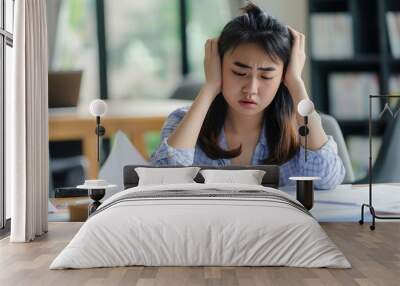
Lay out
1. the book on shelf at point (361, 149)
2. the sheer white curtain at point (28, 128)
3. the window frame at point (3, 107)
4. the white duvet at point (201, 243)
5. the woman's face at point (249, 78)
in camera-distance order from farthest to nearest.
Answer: the book on shelf at point (361, 149) < the woman's face at point (249, 78) < the window frame at point (3, 107) < the sheer white curtain at point (28, 128) < the white duvet at point (201, 243)

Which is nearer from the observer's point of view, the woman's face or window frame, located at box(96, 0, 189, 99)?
the woman's face

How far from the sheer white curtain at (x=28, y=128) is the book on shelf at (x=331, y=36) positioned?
2733 mm

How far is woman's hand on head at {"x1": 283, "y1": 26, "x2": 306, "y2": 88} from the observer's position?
6414mm

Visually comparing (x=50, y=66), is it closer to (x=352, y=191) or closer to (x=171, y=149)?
(x=171, y=149)

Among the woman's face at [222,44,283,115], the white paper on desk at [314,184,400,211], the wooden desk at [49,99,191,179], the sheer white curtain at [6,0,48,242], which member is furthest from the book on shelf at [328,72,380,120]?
the sheer white curtain at [6,0,48,242]

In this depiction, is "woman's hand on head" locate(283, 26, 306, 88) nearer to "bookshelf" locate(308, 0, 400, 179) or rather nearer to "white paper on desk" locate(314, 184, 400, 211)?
"bookshelf" locate(308, 0, 400, 179)

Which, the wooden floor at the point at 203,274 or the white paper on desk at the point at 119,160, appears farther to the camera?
the white paper on desk at the point at 119,160

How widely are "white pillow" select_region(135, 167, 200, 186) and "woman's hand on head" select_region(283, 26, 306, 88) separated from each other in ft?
4.33

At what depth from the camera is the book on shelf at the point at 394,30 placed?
6566 mm

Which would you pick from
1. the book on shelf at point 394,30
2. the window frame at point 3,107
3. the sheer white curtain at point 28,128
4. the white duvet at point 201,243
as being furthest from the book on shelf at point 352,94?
the window frame at point 3,107

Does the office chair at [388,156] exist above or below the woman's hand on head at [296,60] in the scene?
below

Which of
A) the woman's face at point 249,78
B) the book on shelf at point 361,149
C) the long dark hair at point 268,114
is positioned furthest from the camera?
the book on shelf at point 361,149

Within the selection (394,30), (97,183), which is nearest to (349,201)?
(394,30)

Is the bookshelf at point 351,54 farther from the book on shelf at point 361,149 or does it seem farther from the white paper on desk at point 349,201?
the white paper on desk at point 349,201
